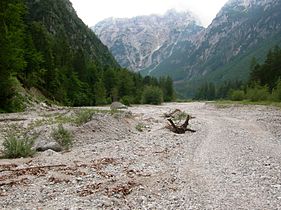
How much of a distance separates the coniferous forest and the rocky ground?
77.5 feet

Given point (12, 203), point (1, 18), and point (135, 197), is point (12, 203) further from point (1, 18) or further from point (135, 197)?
point (1, 18)

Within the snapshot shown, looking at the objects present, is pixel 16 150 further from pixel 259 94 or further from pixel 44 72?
pixel 259 94

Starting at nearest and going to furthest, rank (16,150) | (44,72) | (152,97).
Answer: (16,150), (44,72), (152,97)

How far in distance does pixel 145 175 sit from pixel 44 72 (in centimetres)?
7758

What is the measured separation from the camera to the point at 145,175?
57.7 feet

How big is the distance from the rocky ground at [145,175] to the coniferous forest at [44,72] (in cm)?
2361

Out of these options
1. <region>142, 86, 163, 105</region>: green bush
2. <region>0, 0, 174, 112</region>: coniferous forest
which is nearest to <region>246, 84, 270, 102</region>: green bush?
<region>0, 0, 174, 112</region>: coniferous forest

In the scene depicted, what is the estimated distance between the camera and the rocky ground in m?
13.5

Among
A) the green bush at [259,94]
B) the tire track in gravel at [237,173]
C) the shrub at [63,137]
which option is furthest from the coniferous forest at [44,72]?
the green bush at [259,94]

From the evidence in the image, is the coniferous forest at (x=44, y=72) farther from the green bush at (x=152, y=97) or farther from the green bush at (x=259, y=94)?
the green bush at (x=259, y=94)

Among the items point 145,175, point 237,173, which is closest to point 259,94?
point 237,173

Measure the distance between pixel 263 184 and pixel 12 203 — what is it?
9.38 meters

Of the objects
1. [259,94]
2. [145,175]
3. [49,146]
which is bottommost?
[145,175]

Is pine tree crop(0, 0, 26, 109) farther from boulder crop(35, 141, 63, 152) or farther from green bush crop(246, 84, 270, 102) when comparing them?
green bush crop(246, 84, 270, 102)
